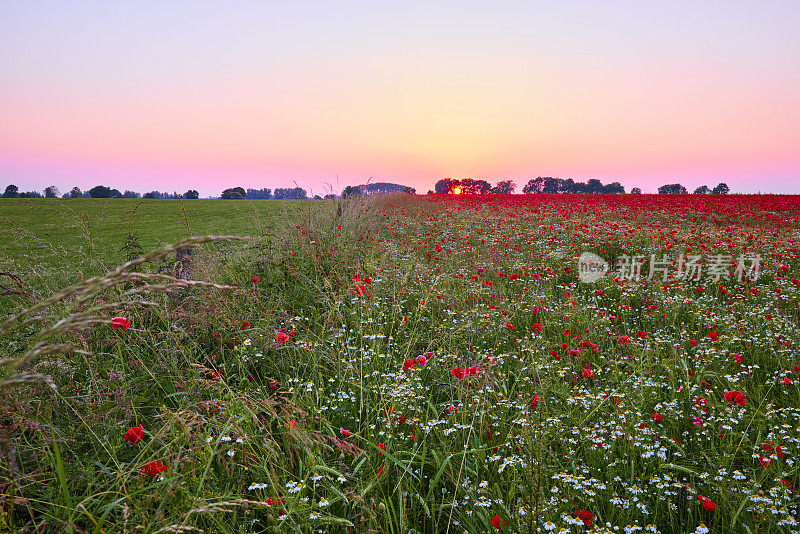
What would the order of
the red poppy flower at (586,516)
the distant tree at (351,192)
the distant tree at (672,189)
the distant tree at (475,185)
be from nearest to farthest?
the red poppy flower at (586,516)
the distant tree at (351,192)
the distant tree at (672,189)
the distant tree at (475,185)

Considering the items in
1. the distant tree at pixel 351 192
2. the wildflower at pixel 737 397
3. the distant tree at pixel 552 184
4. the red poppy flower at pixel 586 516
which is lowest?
the red poppy flower at pixel 586 516

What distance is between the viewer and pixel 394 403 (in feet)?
8.52

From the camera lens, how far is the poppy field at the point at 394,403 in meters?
1.84

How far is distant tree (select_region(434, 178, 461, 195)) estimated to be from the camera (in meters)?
50.8

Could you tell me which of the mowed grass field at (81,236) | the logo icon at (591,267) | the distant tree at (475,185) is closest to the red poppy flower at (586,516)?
the mowed grass field at (81,236)

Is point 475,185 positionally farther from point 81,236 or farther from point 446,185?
point 81,236

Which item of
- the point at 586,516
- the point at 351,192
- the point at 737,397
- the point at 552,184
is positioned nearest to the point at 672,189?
the point at 552,184

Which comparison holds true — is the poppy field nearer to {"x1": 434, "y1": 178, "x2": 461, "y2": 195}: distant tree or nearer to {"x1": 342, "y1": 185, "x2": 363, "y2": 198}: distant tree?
{"x1": 342, "y1": 185, "x2": 363, "y2": 198}: distant tree

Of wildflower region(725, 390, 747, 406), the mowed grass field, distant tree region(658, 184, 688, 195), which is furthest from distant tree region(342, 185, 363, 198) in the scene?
distant tree region(658, 184, 688, 195)

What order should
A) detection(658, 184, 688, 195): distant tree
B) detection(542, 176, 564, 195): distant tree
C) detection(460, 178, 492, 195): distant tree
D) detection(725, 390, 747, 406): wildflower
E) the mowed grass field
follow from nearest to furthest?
detection(725, 390, 747, 406): wildflower < the mowed grass field < detection(658, 184, 688, 195): distant tree < detection(542, 176, 564, 195): distant tree < detection(460, 178, 492, 195): distant tree

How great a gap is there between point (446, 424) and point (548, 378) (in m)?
1.09

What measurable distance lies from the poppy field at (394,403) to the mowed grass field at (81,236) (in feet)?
1.37

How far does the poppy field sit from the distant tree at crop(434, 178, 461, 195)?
4539 cm

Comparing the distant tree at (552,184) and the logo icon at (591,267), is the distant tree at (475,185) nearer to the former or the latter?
the distant tree at (552,184)
